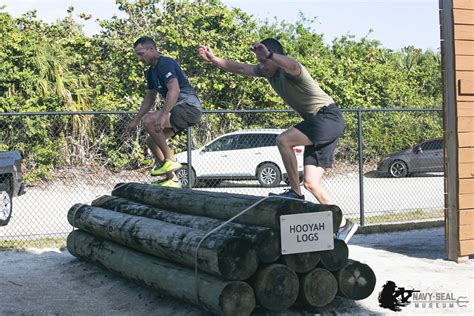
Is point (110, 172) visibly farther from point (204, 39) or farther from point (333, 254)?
point (333, 254)

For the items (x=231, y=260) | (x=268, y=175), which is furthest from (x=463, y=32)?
(x=268, y=175)

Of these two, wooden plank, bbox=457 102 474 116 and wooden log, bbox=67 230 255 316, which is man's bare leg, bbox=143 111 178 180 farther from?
wooden plank, bbox=457 102 474 116

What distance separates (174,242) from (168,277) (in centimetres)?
31

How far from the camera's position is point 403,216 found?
13.0 meters

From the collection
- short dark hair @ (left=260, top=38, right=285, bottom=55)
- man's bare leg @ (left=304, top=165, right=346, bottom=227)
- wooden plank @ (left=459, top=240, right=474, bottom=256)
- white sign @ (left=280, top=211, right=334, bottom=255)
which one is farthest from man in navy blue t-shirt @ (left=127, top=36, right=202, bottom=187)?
wooden plank @ (left=459, top=240, right=474, bottom=256)

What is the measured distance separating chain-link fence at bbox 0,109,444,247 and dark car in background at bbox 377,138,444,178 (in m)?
0.03

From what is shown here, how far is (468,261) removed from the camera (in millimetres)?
8203

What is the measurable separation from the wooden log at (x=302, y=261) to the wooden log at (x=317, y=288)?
59 millimetres

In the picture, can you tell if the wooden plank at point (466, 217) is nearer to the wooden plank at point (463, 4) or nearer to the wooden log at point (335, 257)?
the wooden plank at point (463, 4)

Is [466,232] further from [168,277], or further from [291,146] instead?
[168,277]

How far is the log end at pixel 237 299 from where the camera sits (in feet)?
17.9

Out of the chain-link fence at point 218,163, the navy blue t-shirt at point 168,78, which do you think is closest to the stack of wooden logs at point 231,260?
the navy blue t-shirt at point 168,78

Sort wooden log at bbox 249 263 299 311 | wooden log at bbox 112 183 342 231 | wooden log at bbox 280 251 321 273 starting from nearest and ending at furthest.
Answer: wooden log at bbox 249 263 299 311 → wooden log at bbox 280 251 321 273 → wooden log at bbox 112 183 342 231

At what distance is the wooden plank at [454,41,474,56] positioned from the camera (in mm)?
8047
